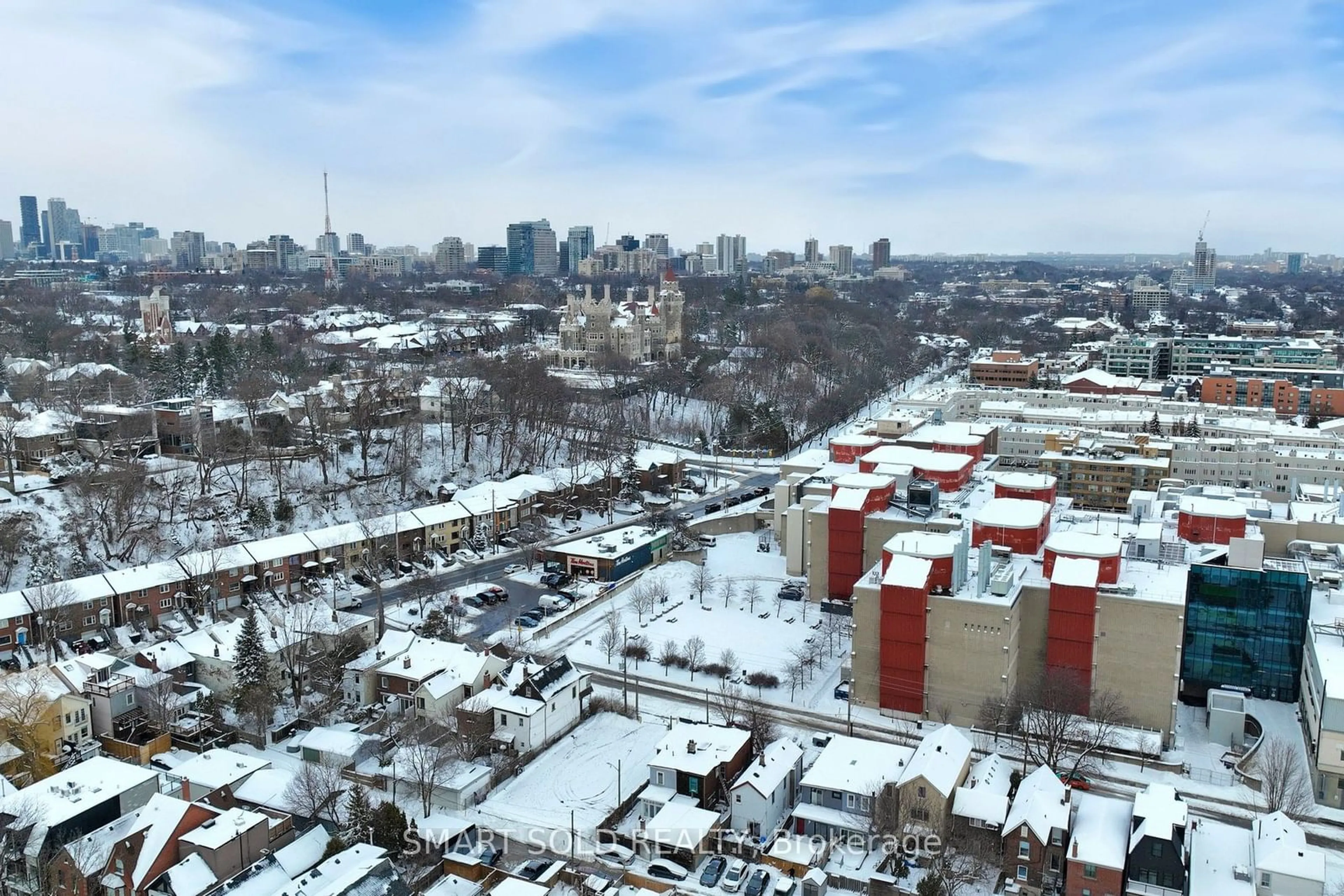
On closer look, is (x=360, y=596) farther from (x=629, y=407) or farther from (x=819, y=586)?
(x=629, y=407)

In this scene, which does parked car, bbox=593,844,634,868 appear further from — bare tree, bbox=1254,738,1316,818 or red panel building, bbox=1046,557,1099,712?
bare tree, bbox=1254,738,1316,818

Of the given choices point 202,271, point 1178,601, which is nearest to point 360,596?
point 1178,601

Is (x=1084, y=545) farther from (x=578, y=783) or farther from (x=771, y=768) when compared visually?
(x=578, y=783)

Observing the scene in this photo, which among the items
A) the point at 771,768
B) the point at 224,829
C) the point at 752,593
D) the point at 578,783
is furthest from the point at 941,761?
the point at 752,593

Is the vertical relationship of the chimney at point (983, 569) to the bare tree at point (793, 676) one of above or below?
above

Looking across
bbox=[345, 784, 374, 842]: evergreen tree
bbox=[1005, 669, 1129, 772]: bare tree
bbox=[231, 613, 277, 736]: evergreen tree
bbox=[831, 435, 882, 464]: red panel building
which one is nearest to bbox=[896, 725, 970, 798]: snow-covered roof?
bbox=[1005, 669, 1129, 772]: bare tree

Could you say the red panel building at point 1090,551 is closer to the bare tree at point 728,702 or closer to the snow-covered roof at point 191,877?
the bare tree at point 728,702

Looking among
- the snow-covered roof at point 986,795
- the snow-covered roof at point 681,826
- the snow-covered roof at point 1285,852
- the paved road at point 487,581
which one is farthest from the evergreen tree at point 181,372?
the snow-covered roof at point 1285,852
